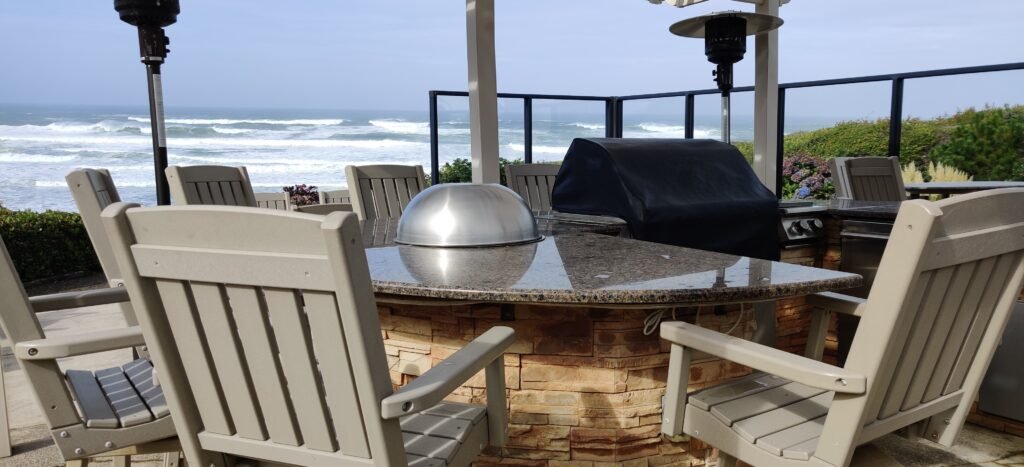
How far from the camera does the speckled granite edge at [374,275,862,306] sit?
4.95 feet

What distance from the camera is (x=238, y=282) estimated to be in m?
1.13

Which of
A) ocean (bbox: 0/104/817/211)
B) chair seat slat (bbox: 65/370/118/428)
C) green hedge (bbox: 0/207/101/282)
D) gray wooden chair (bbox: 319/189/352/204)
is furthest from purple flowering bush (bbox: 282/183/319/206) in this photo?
ocean (bbox: 0/104/817/211)

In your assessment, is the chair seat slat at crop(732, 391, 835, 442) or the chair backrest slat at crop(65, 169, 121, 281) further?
the chair backrest slat at crop(65, 169, 121, 281)

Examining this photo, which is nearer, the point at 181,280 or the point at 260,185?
the point at 181,280

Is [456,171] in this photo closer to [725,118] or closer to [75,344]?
[725,118]

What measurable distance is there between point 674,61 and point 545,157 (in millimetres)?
22242

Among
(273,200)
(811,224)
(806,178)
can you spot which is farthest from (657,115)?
(811,224)

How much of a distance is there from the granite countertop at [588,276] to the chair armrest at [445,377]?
3.9 inches

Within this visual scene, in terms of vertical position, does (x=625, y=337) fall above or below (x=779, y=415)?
above

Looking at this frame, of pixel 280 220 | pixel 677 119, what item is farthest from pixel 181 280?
pixel 677 119

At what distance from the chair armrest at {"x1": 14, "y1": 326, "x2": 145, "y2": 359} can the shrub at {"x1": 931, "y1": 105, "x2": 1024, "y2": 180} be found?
6525 millimetres

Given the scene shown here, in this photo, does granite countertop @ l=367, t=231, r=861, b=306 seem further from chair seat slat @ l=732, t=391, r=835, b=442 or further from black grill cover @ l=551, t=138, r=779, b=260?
black grill cover @ l=551, t=138, r=779, b=260

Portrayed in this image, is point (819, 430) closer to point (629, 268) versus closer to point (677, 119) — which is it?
point (629, 268)

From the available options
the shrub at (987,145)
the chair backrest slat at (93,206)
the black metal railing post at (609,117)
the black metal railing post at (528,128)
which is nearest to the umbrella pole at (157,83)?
the chair backrest slat at (93,206)
